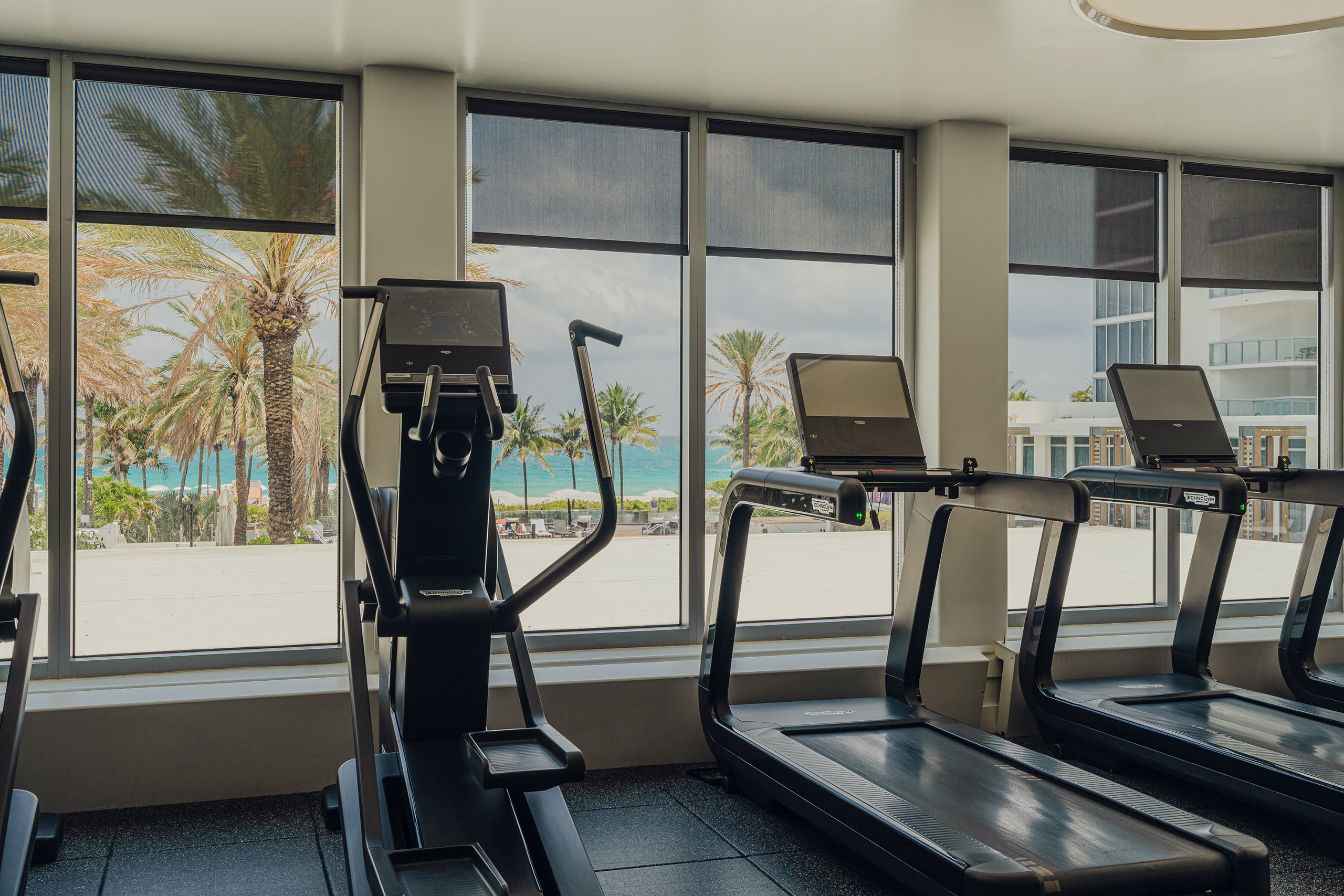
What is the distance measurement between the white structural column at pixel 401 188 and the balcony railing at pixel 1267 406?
4445 mm

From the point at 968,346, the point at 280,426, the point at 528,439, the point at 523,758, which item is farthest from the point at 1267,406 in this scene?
the point at 280,426

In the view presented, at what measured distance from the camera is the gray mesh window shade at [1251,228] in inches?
229

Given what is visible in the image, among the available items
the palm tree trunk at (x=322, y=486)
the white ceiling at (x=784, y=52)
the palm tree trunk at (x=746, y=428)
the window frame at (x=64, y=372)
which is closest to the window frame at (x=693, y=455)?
the white ceiling at (x=784, y=52)

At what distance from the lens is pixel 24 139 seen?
4145 mm

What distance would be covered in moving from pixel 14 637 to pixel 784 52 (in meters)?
3.43

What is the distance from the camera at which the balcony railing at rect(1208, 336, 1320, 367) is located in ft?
19.4

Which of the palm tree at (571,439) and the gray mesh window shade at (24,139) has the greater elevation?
the gray mesh window shade at (24,139)

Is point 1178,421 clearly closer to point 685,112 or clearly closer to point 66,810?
point 685,112

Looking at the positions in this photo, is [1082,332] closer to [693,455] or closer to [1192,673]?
[1192,673]

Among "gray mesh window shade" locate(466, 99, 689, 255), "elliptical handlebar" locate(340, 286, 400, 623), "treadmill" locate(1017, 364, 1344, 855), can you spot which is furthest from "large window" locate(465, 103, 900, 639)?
"elliptical handlebar" locate(340, 286, 400, 623)

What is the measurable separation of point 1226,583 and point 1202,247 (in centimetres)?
195

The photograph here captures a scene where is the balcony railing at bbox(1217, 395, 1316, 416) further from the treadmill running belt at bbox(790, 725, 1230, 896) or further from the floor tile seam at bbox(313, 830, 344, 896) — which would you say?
the floor tile seam at bbox(313, 830, 344, 896)

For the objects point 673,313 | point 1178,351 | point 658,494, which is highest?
point 673,313

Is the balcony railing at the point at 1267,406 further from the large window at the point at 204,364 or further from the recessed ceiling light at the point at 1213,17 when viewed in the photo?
the large window at the point at 204,364
